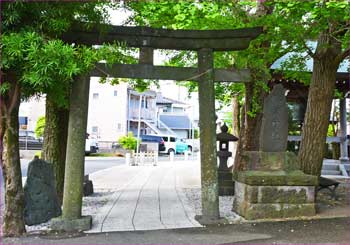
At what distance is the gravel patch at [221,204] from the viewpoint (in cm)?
835

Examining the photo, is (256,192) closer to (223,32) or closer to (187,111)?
(223,32)

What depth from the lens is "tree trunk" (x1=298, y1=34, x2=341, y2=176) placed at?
10.2 metres

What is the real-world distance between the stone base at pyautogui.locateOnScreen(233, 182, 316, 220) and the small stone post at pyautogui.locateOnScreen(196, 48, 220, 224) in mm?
644

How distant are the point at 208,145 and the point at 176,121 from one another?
5656 centimetres

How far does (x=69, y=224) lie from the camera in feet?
23.9

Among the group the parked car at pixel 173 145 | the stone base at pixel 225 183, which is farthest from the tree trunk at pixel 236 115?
the parked car at pixel 173 145

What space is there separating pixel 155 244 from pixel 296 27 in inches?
239

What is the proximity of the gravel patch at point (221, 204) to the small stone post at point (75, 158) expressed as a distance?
2.76m

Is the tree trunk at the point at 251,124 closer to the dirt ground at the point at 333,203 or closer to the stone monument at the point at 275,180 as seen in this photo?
the dirt ground at the point at 333,203

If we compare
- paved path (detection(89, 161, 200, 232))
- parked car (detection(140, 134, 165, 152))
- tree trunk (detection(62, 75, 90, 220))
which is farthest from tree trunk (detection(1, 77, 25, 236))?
parked car (detection(140, 134, 165, 152))

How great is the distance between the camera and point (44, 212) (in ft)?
25.8

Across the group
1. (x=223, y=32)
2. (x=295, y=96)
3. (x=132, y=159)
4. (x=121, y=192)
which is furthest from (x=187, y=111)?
(x=223, y=32)

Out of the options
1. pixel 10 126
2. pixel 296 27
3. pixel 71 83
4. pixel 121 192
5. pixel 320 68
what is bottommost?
pixel 121 192

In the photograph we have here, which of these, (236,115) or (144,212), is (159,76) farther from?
(236,115)
